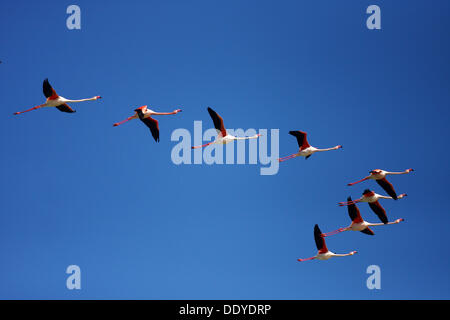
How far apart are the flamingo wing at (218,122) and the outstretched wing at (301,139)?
2.83m

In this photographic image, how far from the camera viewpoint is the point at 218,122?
2591 cm

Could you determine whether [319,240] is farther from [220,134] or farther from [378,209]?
[220,134]

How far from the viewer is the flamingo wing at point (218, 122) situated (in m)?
25.5

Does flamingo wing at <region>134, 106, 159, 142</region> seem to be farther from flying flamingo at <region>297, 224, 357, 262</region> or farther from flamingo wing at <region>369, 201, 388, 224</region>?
flamingo wing at <region>369, 201, 388, 224</region>

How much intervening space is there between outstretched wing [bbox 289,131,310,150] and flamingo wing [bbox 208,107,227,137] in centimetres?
283

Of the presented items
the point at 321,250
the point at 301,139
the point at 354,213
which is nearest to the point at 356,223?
the point at 354,213

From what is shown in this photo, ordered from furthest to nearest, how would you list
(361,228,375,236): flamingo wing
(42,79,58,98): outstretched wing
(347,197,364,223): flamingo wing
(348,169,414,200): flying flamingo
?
(361,228,375,236): flamingo wing < (347,197,364,223): flamingo wing < (348,169,414,200): flying flamingo < (42,79,58,98): outstretched wing

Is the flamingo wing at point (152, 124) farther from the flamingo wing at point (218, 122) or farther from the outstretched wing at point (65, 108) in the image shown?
the outstretched wing at point (65, 108)

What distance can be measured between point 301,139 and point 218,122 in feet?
12.2

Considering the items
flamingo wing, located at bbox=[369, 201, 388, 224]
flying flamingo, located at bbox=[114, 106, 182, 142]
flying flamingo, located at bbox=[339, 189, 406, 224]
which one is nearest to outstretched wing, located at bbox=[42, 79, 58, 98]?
flying flamingo, located at bbox=[114, 106, 182, 142]

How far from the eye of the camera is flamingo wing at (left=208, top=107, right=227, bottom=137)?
25.5m
